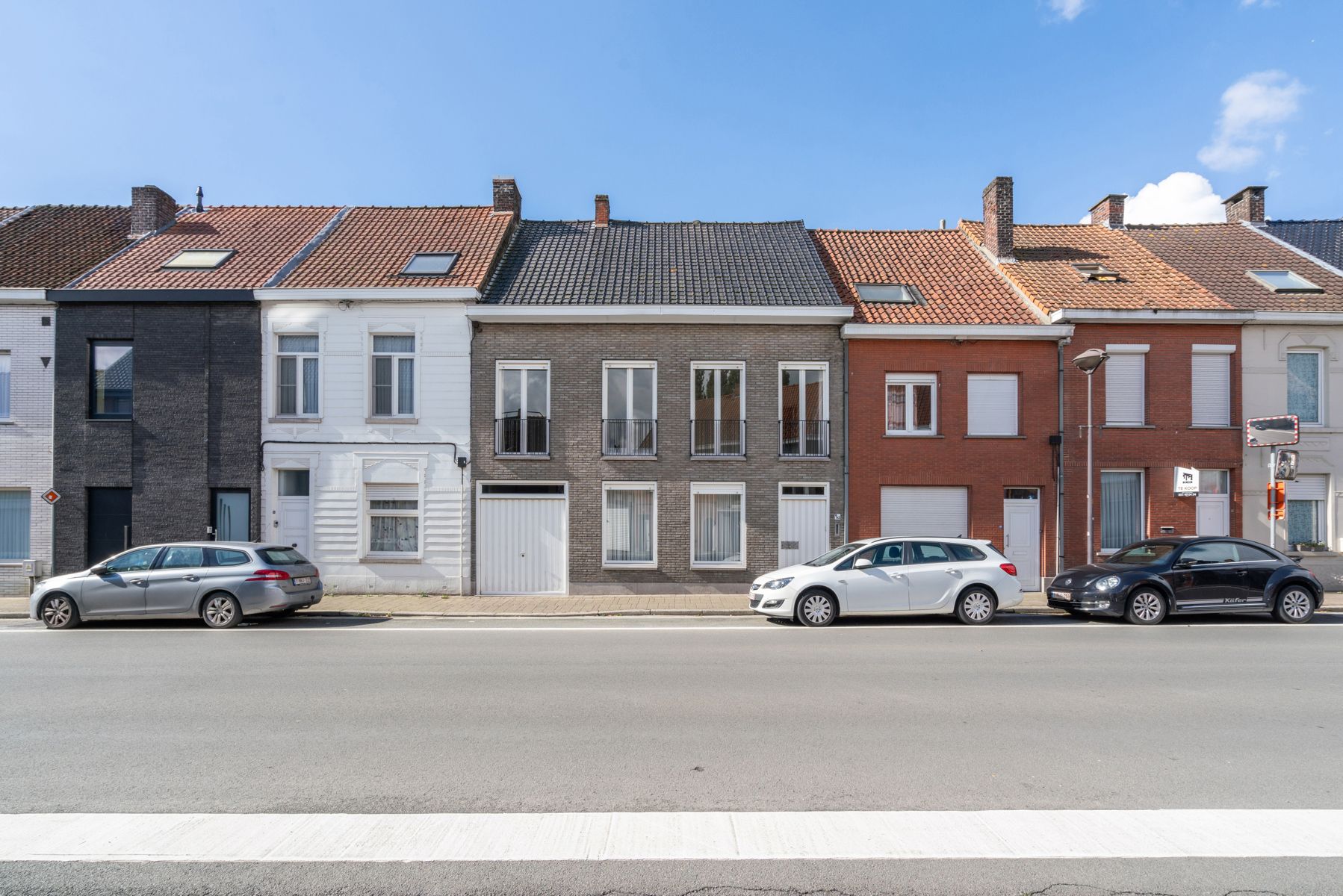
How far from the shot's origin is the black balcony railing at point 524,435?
15.9m

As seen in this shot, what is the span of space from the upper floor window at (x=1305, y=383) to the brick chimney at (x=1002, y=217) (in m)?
6.38

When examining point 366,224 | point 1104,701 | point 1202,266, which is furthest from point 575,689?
point 1202,266

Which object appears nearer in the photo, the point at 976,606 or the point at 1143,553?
the point at 976,606

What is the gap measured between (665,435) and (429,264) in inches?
269

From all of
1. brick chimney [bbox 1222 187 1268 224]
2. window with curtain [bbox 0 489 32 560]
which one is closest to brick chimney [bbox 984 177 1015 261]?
brick chimney [bbox 1222 187 1268 224]

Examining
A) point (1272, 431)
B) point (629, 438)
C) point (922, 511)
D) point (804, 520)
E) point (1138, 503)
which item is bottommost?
point (804, 520)

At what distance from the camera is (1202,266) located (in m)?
18.2

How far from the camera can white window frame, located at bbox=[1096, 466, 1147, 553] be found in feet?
52.5

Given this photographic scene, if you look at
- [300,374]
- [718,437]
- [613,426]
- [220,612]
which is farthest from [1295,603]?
[300,374]

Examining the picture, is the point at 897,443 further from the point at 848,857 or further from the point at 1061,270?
the point at 848,857

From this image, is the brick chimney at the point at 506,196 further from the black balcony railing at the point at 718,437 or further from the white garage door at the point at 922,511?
the white garage door at the point at 922,511

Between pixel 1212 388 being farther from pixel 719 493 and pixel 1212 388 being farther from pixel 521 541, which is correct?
pixel 521 541

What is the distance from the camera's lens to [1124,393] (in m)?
16.1

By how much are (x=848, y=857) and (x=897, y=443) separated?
12.9m
